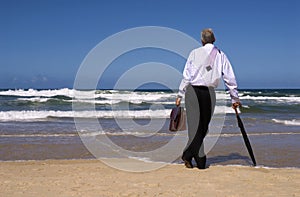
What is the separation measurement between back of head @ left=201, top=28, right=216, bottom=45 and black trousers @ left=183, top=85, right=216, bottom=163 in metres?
0.60

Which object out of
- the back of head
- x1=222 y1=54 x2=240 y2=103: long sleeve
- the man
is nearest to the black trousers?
the man

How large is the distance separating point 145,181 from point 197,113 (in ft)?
3.87

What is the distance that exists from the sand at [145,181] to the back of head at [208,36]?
168 centimetres

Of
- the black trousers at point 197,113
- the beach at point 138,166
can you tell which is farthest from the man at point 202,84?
the beach at point 138,166

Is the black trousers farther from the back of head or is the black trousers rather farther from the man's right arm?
the back of head

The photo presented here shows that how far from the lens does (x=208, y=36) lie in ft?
15.9

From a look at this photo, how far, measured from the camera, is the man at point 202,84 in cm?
477

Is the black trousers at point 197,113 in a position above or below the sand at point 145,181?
above

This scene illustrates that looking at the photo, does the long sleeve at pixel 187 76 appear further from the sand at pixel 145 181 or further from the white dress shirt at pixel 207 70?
the sand at pixel 145 181

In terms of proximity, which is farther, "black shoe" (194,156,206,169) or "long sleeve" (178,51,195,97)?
"black shoe" (194,156,206,169)

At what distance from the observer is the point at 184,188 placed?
3957mm

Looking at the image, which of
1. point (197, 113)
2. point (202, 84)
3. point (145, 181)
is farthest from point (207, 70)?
point (145, 181)

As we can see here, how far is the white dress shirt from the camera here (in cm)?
475

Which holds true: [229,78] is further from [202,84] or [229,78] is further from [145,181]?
→ [145,181]
